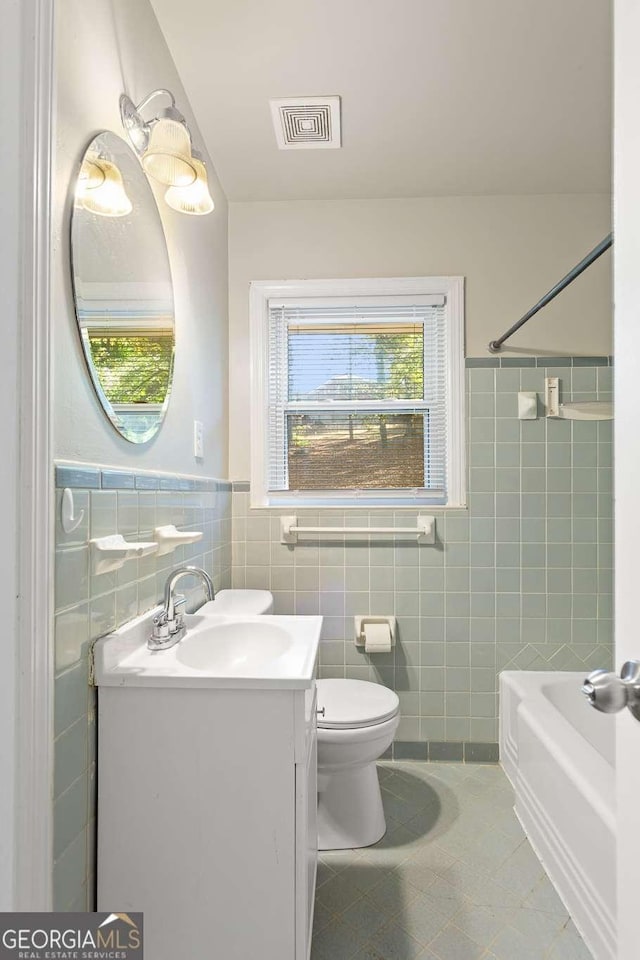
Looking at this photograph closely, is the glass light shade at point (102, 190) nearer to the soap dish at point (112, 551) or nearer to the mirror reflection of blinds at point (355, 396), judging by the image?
the soap dish at point (112, 551)

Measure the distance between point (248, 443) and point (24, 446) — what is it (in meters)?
1.58

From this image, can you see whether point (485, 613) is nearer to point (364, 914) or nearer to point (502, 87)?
point (364, 914)

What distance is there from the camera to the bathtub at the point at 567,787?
Answer: 134 cm

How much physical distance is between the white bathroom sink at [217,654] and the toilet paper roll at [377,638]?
0.80 meters

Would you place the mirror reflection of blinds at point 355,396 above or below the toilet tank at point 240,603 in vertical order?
above

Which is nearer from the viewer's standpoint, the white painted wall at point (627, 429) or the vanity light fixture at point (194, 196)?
the white painted wall at point (627, 429)

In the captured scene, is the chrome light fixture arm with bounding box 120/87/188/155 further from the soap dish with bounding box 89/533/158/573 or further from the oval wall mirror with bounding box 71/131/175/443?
the soap dish with bounding box 89/533/158/573

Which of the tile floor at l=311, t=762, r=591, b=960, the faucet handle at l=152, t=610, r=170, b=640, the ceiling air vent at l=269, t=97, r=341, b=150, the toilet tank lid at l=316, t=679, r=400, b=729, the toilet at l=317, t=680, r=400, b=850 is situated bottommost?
the tile floor at l=311, t=762, r=591, b=960

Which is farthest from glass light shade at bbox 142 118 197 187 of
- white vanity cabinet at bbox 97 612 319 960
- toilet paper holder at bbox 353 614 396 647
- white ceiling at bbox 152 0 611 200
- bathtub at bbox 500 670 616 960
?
bathtub at bbox 500 670 616 960

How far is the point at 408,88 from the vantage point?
177 centimetres

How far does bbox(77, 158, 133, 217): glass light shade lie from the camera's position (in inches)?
42.9

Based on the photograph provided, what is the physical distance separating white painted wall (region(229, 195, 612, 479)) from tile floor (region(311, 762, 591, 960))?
1.88m

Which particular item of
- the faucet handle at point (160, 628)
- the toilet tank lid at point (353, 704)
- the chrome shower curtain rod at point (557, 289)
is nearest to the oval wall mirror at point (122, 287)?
the faucet handle at point (160, 628)

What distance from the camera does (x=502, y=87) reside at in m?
1.76
